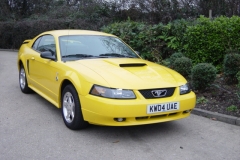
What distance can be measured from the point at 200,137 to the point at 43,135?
2264 mm

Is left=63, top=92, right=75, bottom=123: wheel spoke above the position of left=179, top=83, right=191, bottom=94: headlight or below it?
below

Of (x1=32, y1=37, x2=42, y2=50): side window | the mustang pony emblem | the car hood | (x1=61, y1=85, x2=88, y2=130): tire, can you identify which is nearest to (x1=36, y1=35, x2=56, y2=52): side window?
(x1=32, y1=37, x2=42, y2=50): side window

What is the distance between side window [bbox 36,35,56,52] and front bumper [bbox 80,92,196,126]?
5.78 feet

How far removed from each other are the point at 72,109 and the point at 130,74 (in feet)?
3.30

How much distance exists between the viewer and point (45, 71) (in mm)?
5332

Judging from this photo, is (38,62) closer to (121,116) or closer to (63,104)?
(63,104)

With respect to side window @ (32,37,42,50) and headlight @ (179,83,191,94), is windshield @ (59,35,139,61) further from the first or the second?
headlight @ (179,83,191,94)

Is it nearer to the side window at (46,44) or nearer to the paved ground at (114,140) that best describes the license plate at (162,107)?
the paved ground at (114,140)

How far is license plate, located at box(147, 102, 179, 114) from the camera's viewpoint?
390 cm

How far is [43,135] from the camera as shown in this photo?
4.25m

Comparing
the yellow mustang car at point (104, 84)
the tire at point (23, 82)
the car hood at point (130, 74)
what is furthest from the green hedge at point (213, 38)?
the tire at point (23, 82)

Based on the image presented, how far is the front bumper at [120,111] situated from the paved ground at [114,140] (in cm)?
31

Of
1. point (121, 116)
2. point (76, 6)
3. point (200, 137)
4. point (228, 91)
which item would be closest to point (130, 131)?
point (121, 116)

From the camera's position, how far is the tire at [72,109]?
4219 mm
